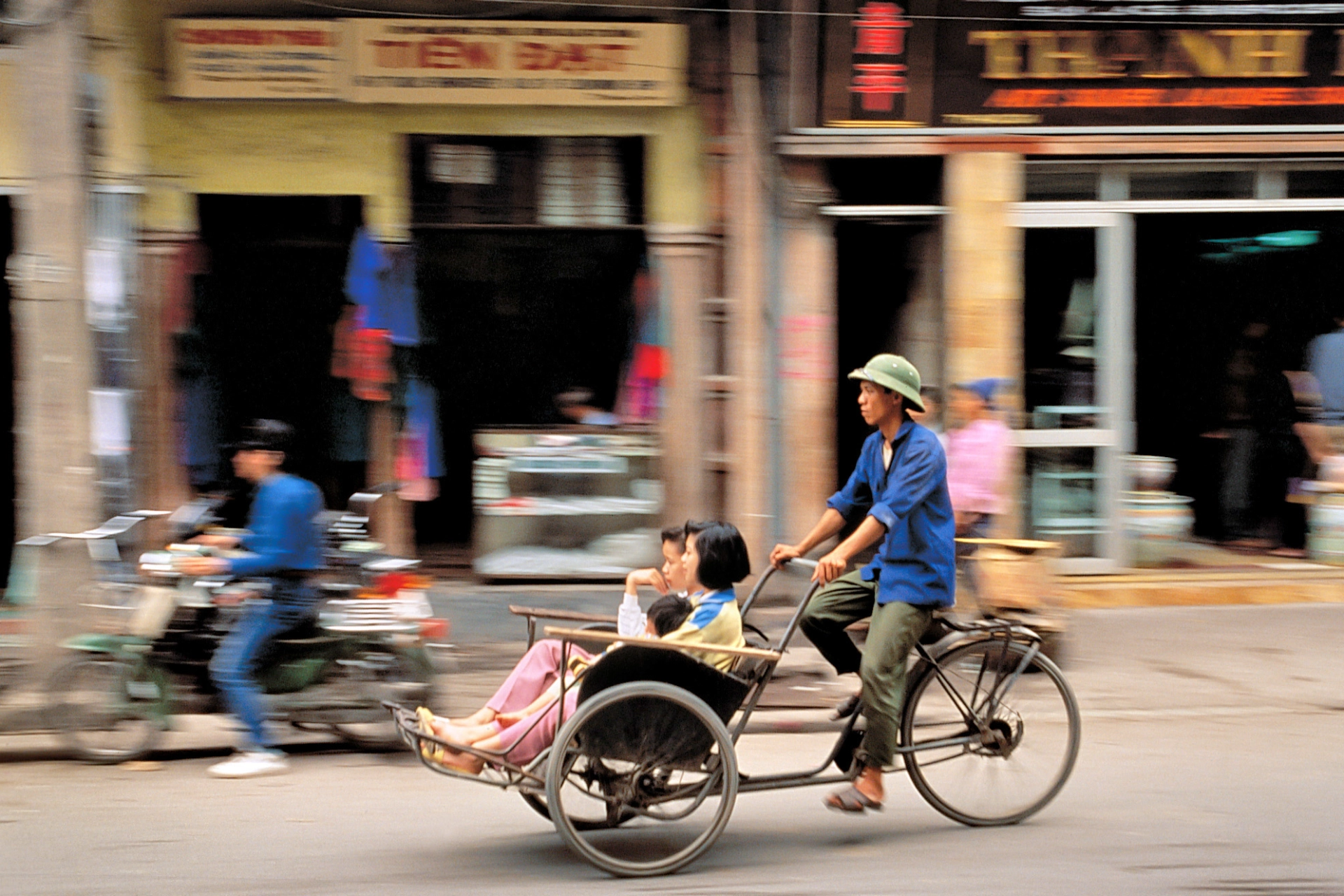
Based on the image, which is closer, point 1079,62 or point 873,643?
point 873,643

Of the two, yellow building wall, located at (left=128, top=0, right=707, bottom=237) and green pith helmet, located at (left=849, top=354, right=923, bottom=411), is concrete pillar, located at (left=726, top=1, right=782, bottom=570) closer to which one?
yellow building wall, located at (left=128, top=0, right=707, bottom=237)

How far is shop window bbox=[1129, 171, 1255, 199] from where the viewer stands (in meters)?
9.47

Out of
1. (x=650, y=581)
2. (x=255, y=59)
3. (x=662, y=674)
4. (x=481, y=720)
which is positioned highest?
(x=255, y=59)

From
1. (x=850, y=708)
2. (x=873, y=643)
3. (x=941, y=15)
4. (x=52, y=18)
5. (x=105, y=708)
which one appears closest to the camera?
(x=873, y=643)

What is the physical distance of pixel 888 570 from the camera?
4.87 m

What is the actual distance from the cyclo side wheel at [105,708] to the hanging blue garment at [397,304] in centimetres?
356

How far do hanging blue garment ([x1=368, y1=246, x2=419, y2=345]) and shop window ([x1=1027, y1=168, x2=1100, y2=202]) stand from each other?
4.45m

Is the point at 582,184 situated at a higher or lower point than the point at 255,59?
lower

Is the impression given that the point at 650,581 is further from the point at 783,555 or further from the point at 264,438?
the point at 264,438

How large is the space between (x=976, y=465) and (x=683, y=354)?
2.31 metres

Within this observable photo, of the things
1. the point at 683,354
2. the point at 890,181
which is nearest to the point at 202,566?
the point at 683,354

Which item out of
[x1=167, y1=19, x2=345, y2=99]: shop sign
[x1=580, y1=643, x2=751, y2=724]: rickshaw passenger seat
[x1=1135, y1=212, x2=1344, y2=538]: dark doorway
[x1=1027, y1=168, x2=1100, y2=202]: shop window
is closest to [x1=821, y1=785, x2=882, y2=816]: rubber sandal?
[x1=580, y1=643, x2=751, y2=724]: rickshaw passenger seat

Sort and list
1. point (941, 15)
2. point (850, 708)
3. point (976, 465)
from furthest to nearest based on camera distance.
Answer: point (941, 15), point (976, 465), point (850, 708)

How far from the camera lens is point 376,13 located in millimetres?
8695
